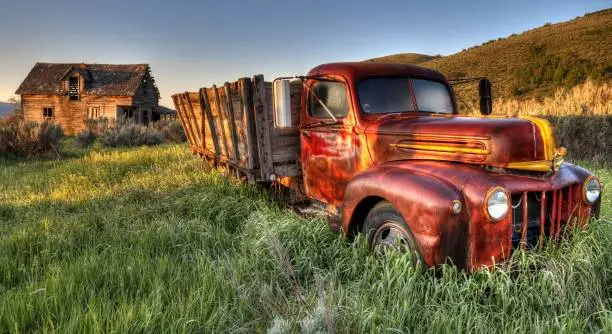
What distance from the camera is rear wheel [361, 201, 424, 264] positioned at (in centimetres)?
331

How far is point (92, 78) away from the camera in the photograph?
36.9 m

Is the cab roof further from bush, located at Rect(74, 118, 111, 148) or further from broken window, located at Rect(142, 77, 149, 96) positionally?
broken window, located at Rect(142, 77, 149, 96)

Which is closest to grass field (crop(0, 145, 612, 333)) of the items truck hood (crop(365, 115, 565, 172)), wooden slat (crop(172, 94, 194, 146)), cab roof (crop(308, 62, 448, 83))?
truck hood (crop(365, 115, 565, 172))

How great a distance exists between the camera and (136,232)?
181 inches

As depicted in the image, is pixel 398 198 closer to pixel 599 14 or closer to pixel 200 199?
pixel 200 199

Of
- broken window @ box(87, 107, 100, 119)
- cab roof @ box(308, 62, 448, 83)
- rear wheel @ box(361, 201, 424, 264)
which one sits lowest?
rear wheel @ box(361, 201, 424, 264)

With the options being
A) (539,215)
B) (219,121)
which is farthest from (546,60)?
(539,215)

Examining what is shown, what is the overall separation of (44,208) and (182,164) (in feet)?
11.2

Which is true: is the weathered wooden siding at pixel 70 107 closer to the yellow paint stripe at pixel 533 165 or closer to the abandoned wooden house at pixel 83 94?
the abandoned wooden house at pixel 83 94

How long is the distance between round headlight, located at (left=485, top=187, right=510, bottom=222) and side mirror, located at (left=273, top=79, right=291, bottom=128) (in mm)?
1912

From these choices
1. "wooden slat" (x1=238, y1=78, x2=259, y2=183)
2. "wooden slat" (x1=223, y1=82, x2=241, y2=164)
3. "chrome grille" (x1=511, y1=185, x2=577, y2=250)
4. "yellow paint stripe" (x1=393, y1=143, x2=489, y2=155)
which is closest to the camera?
"chrome grille" (x1=511, y1=185, x2=577, y2=250)

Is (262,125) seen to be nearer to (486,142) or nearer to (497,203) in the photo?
(486,142)

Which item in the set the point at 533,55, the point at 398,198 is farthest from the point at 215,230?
the point at 533,55

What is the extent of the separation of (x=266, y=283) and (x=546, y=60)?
43.5 m
